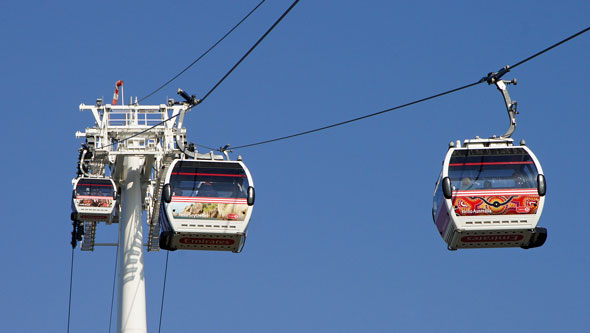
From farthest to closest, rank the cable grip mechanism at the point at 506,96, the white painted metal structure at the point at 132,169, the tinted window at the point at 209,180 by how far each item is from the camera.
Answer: the white painted metal structure at the point at 132,169, the tinted window at the point at 209,180, the cable grip mechanism at the point at 506,96

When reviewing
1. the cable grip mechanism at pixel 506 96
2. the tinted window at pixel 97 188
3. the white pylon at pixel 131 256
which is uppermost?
the cable grip mechanism at pixel 506 96

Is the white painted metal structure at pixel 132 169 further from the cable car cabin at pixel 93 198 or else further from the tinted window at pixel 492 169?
the tinted window at pixel 492 169

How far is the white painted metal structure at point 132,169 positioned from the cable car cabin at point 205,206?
1228cm

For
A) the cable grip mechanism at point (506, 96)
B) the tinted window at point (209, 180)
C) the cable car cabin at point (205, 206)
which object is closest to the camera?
the cable grip mechanism at point (506, 96)

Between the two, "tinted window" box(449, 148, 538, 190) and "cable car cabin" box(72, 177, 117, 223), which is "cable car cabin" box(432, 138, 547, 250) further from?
"cable car cabin" box(72, 177, 117, 223)

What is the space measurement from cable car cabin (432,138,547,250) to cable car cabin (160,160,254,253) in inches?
162

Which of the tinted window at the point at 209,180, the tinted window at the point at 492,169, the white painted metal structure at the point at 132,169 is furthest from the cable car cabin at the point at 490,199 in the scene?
the white painted metal structure at the point at 132,169

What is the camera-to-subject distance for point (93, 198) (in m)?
40.4

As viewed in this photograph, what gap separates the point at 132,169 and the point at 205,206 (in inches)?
664

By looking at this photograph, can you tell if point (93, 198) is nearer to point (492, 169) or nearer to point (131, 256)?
point (131, 256)

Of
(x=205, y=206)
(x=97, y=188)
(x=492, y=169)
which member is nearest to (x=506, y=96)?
(x=492, y=169)

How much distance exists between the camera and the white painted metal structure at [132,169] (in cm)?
3844

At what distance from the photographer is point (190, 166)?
82.1 feet

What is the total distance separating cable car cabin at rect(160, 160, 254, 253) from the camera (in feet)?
79.8
